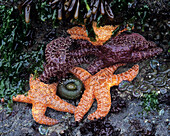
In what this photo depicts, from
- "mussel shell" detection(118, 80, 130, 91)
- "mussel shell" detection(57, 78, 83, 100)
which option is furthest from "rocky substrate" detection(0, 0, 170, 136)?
"mussel shell" detection(57, 78, 83, 100)

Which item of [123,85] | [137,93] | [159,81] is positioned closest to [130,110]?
[137,93]

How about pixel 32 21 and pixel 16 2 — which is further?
pixel 32 21

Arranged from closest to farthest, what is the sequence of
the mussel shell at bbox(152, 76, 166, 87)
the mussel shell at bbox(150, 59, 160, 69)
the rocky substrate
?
the rocky substrate → the mussel shell at bbox(152, 76, 166, 87) → the mussel shell at bbox(150, 59, 160, 69)

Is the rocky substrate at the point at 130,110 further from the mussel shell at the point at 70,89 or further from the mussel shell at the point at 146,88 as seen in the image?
the mussel shell at the point at 70,89

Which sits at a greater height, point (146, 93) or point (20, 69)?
point (20, 69)

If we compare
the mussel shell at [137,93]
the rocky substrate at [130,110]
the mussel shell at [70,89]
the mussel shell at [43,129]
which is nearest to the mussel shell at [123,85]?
the rocky substrate at [130,110]

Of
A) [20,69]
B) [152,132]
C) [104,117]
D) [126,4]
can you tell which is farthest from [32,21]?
[152,132]

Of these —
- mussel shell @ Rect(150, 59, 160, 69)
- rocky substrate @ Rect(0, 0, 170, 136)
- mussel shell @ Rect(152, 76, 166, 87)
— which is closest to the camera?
A: rocky substrate @ Rect(0, 0, 170, 136)

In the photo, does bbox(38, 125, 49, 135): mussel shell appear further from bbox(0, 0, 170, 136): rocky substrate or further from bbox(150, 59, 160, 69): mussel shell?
bbox(150, 59, 160, 69): mussel shell

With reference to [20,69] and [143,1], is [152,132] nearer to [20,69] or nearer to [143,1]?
[143,1]

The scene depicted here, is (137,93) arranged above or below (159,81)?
below

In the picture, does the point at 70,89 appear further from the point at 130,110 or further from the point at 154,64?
the point at 154,64
